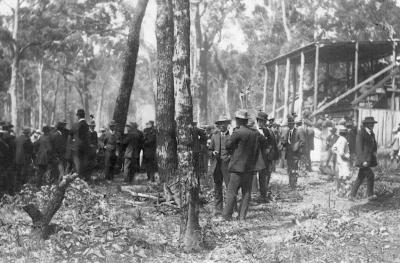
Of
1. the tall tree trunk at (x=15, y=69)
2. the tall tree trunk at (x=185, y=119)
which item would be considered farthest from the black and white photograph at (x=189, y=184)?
the tall tree trunk at (x=15, y=69)

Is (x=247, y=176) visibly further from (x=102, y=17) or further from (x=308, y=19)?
(x=308, y=19)

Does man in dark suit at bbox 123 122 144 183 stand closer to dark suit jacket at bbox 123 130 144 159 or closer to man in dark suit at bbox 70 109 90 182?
dark suit jacket at bbox 123 130 144 159

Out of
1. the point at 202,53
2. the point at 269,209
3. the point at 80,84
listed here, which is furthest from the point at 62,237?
the point at 80,84

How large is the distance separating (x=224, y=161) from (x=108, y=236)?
340 centimetres

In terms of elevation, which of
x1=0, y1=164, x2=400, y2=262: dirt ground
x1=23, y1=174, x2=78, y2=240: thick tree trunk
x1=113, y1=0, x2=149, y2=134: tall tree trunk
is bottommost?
x1=0, y1=164, x2=400, y2=262: dirt ground

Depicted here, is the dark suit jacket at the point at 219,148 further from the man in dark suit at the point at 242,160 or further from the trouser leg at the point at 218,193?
the man in dark suit at the point at 242,160

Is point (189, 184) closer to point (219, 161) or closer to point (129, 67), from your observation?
point (219, 161)

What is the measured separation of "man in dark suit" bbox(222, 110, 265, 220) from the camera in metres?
8.35

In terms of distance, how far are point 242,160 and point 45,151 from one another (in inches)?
204

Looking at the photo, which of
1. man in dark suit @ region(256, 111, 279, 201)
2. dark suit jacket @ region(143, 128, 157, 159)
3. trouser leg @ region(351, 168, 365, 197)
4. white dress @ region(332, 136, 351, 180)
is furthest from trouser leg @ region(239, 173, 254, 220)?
dark suit jacket @ region(143, 128, 157, 159)

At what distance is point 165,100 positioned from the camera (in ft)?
34.4

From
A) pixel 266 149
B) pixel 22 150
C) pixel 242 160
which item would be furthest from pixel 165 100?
pixel 22 150

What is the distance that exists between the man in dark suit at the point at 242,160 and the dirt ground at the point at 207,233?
1.22 ft

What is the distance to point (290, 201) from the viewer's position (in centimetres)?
1066
